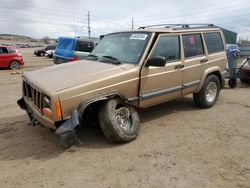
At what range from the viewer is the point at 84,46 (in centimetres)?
1352

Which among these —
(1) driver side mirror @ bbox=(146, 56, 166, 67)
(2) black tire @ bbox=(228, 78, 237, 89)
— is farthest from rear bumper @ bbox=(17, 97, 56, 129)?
(2) black tire @ bbox=(228, 78, 237, 89)

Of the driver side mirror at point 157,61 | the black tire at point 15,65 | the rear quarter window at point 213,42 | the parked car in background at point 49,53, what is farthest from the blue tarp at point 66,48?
the parked car in background at point 49,53

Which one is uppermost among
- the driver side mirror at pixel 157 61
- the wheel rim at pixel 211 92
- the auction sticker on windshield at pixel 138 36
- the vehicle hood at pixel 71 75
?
the auction sticker on windshield at pixel 138 36

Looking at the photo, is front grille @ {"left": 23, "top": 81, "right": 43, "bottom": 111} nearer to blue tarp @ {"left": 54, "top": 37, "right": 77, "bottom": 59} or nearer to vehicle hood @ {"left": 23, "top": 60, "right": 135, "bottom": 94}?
vehicle hood @ {"left": 23, "top": 60, "right": 135, "bottom": 94}

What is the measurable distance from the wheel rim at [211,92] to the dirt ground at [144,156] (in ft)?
2.55

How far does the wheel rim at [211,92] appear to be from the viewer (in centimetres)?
647

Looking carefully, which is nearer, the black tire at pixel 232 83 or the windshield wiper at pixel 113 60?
the windshield wiper at pixel 113 60

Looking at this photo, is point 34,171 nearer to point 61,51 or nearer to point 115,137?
point 115,137

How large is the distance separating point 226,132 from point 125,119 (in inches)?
79.4

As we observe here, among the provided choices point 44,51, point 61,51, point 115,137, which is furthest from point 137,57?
point 44,51

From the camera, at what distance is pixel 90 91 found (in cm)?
395

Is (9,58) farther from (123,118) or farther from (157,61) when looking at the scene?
(157,61)

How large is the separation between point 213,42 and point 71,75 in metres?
4.03

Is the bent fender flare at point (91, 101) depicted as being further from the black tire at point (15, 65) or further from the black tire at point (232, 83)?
the black tire at point (15, 65)
